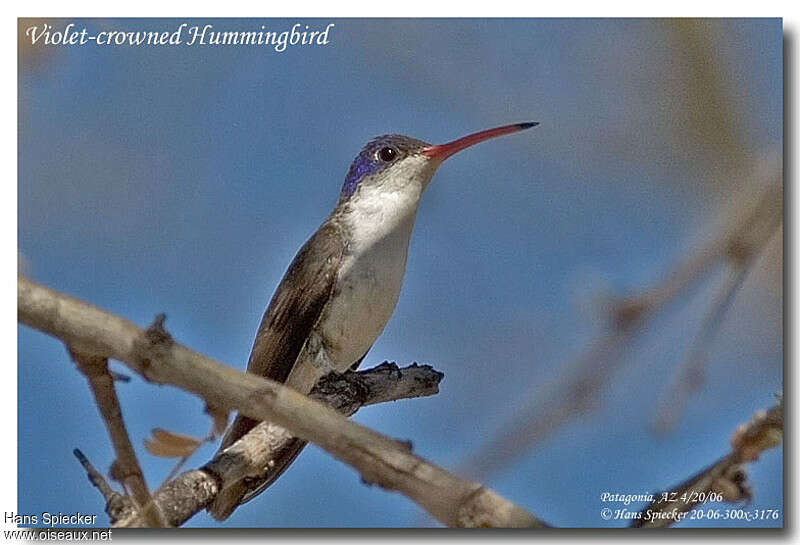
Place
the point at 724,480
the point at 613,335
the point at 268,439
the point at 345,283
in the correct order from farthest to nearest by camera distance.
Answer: the point at 345,283
the point at 268,439
the point at 724,480
the point at 613,335

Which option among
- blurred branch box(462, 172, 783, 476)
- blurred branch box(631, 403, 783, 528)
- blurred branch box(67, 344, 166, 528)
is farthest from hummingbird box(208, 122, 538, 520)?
blurred branch box(462, 172, 783, 476)

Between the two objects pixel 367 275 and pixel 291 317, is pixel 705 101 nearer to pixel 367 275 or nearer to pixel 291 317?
pixel 367 275

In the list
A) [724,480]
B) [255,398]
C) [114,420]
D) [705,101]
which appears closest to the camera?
[255,398]

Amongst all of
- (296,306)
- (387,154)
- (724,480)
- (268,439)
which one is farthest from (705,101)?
(268,439)

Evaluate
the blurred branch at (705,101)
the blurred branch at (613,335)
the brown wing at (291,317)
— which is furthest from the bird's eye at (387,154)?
the blurred branch at (613,335)

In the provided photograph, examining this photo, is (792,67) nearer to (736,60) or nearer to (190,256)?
(736,60)

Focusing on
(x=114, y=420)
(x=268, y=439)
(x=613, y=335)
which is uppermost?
(x=268, y=439)

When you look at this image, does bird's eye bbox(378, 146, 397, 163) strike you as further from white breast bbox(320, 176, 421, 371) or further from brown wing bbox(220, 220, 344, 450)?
brown wing bbox(220, 220, 344, 450)
